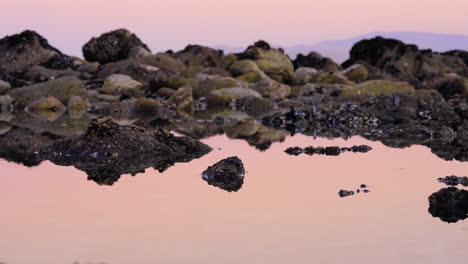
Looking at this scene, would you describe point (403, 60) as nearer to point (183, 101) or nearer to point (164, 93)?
point (164, 93)

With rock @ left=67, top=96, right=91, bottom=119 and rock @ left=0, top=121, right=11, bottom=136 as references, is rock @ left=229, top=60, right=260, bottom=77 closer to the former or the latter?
rock @ left=67, top=96, right=91, bottom=119

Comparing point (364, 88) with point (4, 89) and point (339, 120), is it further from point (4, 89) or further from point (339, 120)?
point (4, 89)

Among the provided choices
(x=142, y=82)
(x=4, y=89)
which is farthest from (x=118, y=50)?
(x=4, y=89)

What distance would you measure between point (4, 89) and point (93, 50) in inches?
461

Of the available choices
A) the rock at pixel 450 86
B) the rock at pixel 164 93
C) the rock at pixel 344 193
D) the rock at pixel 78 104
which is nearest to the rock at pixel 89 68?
the rock at pixel 164 93

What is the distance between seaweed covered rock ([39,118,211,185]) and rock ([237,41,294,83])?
A: 86.7 ft

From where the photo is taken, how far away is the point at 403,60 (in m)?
47.7

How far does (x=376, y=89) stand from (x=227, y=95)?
6.66 metres

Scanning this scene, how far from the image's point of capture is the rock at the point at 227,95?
34.1m

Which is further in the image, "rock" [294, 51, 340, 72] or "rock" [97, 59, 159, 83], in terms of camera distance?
"rock" [294, 51, 340, 72]

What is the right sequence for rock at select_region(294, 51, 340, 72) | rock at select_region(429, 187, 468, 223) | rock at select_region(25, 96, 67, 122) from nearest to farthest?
rock at select_region(429, 187, 468, 223) → rock at select_region(25, 96, 67, 122) → rock at select_region(294, 51, 340, 72)

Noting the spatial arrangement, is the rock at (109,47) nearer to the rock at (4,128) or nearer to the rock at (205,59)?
the rock at (205,59)

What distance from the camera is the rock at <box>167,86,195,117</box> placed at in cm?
3130

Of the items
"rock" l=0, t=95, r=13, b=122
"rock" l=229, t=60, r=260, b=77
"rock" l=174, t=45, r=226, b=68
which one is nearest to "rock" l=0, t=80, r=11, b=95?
"rock" l=0, t=95, r=13, b=122
